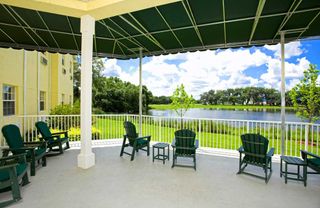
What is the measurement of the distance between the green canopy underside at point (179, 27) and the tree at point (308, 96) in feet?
17.6

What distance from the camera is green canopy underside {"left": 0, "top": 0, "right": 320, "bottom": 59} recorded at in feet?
11.1

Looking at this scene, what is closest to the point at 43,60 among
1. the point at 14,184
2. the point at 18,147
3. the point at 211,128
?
the point at 18,147

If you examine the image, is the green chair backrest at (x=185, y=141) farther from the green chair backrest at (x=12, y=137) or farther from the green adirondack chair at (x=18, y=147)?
the green chair backrest at (x=12, y=137)

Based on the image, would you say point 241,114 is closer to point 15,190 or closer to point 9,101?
point 15,190

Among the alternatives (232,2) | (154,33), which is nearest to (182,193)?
(232,2)

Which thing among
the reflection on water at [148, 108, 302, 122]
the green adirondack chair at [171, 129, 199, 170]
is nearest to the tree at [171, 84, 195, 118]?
the reflection on water at [148, 108, 302, 122]

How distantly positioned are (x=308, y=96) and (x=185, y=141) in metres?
8.09

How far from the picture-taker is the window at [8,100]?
6.21m

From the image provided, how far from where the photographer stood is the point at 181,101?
15672mm

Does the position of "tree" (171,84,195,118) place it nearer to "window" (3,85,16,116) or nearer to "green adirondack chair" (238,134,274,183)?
"window" (3,85,16,116)

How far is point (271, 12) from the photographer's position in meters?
3.49

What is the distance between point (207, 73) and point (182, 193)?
1743 centimetres

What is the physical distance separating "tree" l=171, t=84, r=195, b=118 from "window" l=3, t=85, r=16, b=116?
37.7 feet

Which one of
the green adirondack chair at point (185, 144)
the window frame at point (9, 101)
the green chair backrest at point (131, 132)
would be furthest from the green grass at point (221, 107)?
the window frame at point (9, 101)
